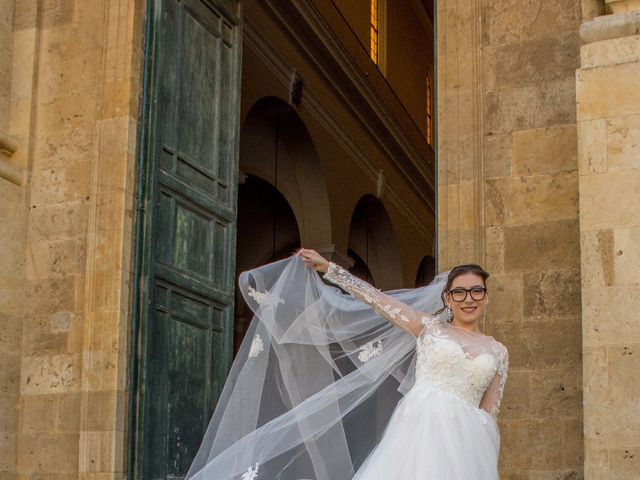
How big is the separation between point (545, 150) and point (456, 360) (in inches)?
88.6

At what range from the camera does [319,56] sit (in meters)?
15.3

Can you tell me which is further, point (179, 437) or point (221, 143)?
point (221, 143)

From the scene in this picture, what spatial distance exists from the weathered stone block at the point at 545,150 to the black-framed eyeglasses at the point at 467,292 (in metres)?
1.92

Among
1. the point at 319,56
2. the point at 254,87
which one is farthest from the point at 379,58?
the point at 254,87

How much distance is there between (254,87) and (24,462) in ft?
20.6

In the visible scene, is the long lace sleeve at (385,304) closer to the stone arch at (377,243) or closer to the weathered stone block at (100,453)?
the weathered stone block at (100,453)

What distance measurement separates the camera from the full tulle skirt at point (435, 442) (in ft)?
17.1

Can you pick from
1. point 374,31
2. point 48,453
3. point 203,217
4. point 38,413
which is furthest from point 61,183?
point 374,31

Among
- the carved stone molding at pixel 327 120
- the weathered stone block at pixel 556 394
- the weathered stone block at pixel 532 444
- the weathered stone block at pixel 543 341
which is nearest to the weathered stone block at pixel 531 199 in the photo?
the weathered stone block at pixel 543 341

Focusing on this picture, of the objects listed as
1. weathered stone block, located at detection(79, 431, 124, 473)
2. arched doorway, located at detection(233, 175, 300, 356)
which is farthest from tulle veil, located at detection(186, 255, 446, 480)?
arched doorway, located at detection(233, 175, 300, 356)

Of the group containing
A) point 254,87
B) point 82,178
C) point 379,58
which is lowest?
point 82,178

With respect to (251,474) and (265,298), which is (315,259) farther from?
(251,474)

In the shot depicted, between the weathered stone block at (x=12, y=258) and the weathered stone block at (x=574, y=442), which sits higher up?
the weathered stone block at (x=12, y=258)

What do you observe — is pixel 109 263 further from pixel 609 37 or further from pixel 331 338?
pixel 609 37
